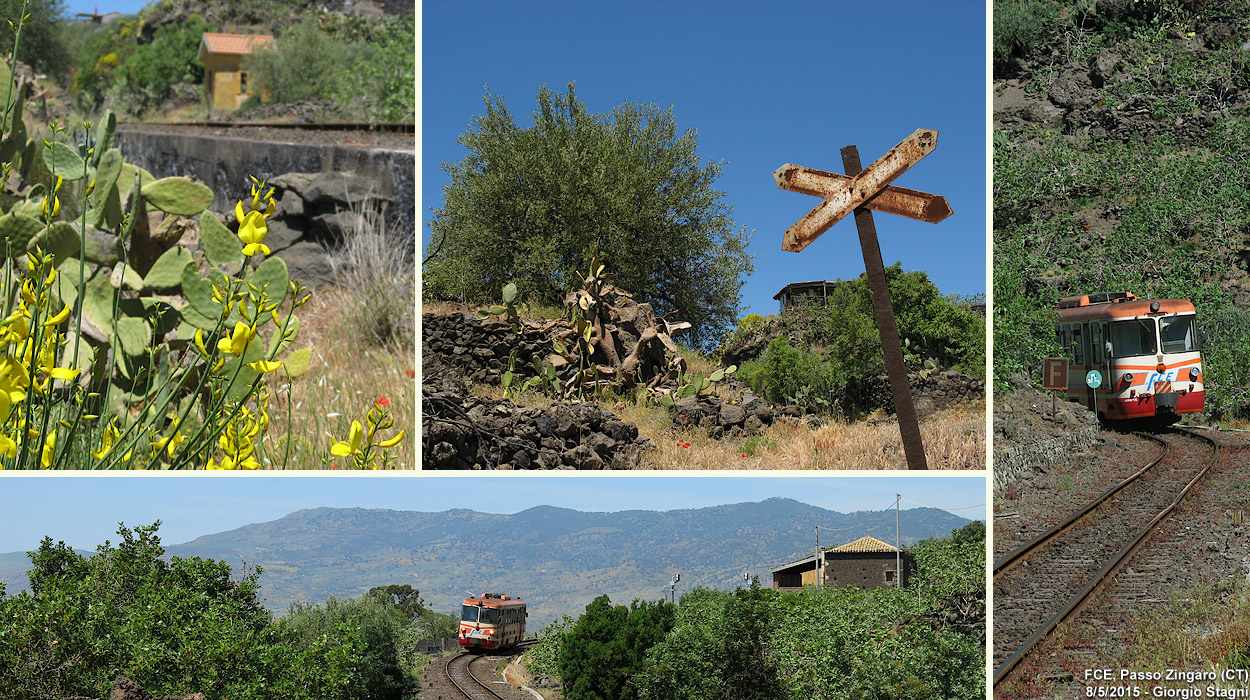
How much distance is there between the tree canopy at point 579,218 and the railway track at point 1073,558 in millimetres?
3123

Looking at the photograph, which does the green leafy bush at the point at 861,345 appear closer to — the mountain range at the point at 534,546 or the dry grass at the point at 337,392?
the mountain range at the point at 534,546

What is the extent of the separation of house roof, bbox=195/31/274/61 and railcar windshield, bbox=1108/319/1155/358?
40.4 ft

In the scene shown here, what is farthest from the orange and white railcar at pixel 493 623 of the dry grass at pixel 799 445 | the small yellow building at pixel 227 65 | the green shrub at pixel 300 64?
the dry grass at pixel 799 445

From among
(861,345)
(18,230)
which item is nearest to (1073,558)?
(861,345)

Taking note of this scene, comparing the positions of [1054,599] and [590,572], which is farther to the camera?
[590,572]

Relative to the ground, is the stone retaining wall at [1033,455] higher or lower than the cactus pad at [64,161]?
lower

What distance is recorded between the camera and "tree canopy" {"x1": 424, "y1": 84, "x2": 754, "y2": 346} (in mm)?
6094

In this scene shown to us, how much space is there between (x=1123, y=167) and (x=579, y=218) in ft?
25.5

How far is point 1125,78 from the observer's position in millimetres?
11289

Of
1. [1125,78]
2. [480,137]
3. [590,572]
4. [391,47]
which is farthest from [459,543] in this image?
[1125,78]

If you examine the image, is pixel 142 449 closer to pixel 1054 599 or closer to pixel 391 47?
pixel 1054 599

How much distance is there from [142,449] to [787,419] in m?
3.43

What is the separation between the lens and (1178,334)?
7.75 meters

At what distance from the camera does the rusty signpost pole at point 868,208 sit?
120 inches
